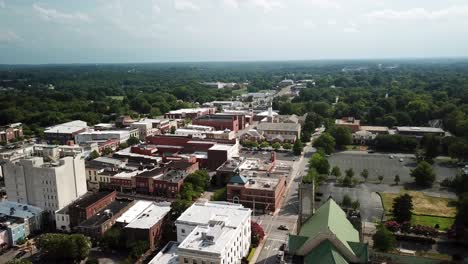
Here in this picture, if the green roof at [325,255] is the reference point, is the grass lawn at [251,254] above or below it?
below

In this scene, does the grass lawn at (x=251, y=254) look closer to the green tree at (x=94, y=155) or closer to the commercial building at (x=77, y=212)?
the commercial building at (x=77, y=212)

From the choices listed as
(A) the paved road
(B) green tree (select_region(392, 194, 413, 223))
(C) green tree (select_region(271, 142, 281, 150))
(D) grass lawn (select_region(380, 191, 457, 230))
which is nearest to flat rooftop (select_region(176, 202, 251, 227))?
(A) the paved road

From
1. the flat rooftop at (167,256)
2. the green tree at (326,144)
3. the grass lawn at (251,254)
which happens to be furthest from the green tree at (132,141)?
the grass lawn at (251,254)

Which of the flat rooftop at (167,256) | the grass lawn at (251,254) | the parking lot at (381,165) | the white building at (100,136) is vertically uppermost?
the white building at (100,136)

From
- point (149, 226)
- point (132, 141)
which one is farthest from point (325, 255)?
point (132, 141)

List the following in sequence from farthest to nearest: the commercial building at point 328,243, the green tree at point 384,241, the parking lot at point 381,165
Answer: the parking lot at point 381,165
the green tree at point 384,241
the commercial building at point 328,243

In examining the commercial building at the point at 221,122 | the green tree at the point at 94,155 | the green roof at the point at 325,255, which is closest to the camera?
the green roof at the point at 325,255

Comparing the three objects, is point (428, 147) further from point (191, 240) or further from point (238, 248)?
point (191, 240)
